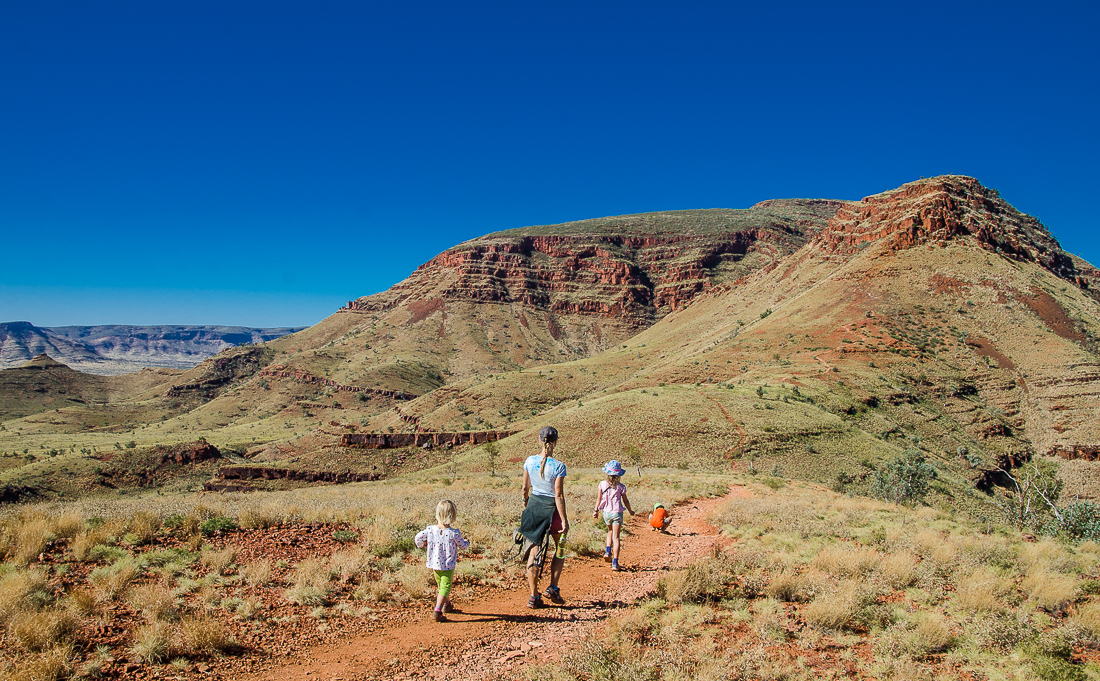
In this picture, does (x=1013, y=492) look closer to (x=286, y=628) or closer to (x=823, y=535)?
(x=823, y=535)

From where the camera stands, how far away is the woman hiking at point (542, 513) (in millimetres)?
7422

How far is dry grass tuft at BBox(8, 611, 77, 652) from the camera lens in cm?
545

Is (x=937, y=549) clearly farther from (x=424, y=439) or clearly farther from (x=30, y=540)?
(x=424, y=439)

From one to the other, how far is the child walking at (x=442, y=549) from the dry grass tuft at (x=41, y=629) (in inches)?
140

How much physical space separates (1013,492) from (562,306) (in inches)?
3841

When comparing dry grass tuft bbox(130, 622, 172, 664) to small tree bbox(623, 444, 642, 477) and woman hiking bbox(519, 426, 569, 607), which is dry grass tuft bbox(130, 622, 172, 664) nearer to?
woman hiking bbox(519, 426, 569, 607)

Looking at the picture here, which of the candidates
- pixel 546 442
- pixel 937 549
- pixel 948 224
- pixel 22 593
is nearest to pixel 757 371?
pixel 948 224

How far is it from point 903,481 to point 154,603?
2683 centimetres

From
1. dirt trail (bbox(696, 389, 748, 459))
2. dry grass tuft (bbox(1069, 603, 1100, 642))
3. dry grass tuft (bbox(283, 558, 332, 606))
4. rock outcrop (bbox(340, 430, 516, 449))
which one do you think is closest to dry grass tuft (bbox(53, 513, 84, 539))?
dry grass tuft (bbox(283, 558, 332, 606))

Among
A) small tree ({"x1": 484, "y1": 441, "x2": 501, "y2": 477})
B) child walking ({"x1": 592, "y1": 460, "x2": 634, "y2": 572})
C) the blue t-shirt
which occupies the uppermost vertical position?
the blue t-shirt

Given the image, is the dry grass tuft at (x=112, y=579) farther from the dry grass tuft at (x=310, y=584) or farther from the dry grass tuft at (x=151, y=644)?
the dry grass tuft at (x=310, y=584)

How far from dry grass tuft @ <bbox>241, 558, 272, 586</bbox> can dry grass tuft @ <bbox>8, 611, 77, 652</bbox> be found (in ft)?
6.98

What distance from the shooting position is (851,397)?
124 ft

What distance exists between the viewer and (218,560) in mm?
8297
